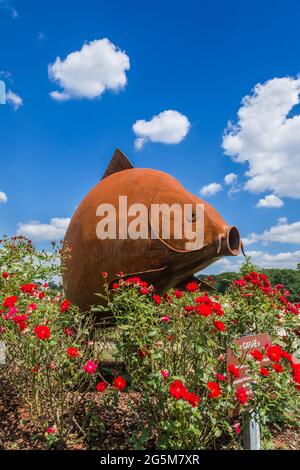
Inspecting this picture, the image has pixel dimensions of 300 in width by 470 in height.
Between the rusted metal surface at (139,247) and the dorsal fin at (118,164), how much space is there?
0.36 meters

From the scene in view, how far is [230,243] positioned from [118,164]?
7.21 feet

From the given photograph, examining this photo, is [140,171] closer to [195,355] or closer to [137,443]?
[195,355]

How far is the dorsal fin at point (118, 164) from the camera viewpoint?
5117 millimetres

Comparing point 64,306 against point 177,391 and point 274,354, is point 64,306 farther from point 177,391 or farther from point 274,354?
point 274,354

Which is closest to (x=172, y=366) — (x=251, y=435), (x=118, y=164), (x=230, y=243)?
(x=251, y=435)

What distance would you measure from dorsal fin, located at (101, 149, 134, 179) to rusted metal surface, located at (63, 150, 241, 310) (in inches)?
14.0

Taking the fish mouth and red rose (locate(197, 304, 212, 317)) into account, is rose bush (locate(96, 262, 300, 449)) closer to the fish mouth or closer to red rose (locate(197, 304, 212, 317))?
red rose (locate(197, 304, 212, 317))

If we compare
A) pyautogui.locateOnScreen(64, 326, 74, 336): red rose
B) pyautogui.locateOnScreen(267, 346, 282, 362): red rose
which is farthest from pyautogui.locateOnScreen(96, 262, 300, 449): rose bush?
pyautogui.locateOnScreen(64, 326, 74, 336): red rose

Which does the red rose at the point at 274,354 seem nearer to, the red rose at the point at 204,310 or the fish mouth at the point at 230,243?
the red rose at the point at 204,310

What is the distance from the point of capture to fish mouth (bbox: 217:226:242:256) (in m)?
3.73

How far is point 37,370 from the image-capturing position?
131 inches
